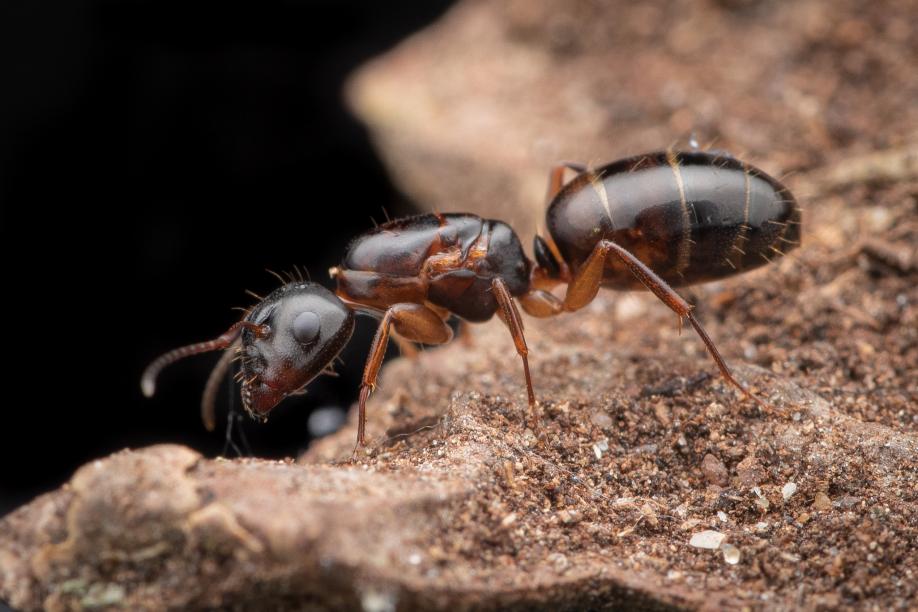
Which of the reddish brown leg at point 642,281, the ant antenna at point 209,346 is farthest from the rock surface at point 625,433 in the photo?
the ant antenna at point 209,346

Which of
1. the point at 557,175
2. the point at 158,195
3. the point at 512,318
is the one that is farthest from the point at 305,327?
the point at 158,195

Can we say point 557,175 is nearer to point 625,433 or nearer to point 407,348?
point 407,348

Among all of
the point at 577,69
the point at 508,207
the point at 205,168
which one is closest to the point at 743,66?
the point at 577,69

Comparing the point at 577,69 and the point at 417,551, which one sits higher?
the point at 577,69

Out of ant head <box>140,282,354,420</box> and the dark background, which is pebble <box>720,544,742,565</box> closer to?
ant head <box>140,282,354,420</box>

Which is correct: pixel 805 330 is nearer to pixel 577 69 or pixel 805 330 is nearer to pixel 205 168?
pixel 577 69
